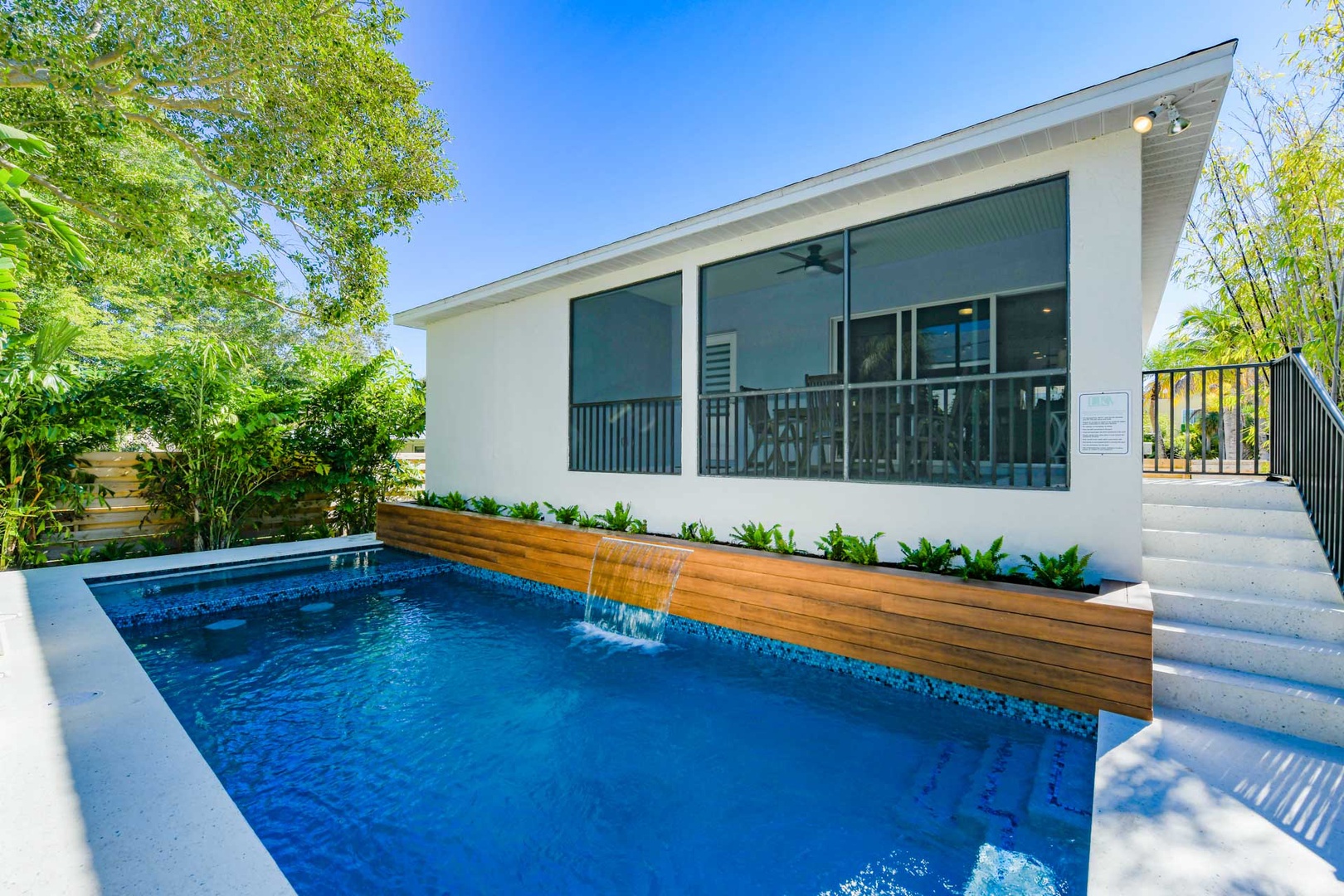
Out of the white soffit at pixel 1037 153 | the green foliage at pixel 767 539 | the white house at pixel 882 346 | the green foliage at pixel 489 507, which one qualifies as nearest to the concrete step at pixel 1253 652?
the white house at pixel 882 346

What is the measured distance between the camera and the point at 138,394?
19.6 ft

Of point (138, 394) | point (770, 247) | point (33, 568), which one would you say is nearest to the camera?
point (770, 247)

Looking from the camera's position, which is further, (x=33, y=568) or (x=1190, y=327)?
(x=1190, y=327)

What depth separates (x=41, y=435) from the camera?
17.6 feet

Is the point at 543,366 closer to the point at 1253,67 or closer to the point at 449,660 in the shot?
the point at 449,660

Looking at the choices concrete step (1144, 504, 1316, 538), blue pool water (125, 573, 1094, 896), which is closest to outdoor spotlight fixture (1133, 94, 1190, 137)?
concrete step (1144, 504, 1316, 538)

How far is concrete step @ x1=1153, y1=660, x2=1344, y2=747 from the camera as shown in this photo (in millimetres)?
2473

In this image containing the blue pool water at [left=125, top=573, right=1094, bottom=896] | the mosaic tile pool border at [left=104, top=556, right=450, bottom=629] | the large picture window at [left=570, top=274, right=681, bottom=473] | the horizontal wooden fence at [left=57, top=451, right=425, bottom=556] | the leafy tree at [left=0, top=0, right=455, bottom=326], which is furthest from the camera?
the horizontal wooden fence at [left=57, top=451, right=425, bottom=556]

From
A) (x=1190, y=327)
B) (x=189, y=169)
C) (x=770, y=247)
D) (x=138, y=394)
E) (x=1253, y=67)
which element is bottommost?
(x=138, y=394)

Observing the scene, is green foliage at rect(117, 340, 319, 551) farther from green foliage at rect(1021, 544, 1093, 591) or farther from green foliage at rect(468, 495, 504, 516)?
green foliage at rect(1021, 544, 1093, 591)

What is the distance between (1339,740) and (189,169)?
648 inches

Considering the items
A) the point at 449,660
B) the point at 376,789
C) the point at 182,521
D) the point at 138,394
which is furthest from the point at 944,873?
the point at 182,521

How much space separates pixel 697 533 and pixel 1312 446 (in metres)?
4.15

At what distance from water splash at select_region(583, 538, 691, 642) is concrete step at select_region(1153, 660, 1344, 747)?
3045 mm
